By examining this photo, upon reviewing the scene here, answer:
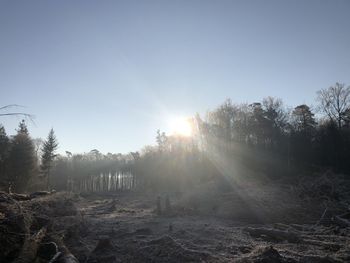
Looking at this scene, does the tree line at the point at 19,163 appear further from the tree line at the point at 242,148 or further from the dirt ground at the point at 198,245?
→ the dirt ground at the point at 198,245

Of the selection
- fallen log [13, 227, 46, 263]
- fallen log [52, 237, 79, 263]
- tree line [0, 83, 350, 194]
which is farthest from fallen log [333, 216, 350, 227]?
tree line [0, 83, 350, 194]

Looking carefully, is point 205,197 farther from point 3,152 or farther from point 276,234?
point 3,152

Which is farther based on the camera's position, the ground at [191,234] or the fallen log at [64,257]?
the ground at [191,234]

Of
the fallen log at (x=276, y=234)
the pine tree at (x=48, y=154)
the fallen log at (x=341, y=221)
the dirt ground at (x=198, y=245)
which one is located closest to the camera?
the dirt ground at (x=198, y=245)

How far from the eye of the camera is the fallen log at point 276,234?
13562mm

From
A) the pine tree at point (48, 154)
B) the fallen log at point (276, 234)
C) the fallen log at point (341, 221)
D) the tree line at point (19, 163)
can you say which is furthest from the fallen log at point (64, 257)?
the pine tree at point (48, 154)

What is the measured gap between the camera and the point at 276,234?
46.8ft

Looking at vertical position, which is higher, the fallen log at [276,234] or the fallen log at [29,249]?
the fallen log at [29,249]

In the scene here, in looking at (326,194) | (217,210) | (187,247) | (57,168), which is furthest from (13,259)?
(57,168)

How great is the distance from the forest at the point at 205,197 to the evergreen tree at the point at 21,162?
0.12 meters

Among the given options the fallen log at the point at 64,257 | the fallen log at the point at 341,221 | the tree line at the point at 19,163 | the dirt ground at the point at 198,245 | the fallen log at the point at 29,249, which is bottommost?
the dirt ground at the point at 198,245

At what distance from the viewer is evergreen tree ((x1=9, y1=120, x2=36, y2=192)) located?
39.0 meters

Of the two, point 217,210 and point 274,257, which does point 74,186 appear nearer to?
point 217,210

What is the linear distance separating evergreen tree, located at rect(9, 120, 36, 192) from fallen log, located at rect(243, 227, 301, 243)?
105 ft
